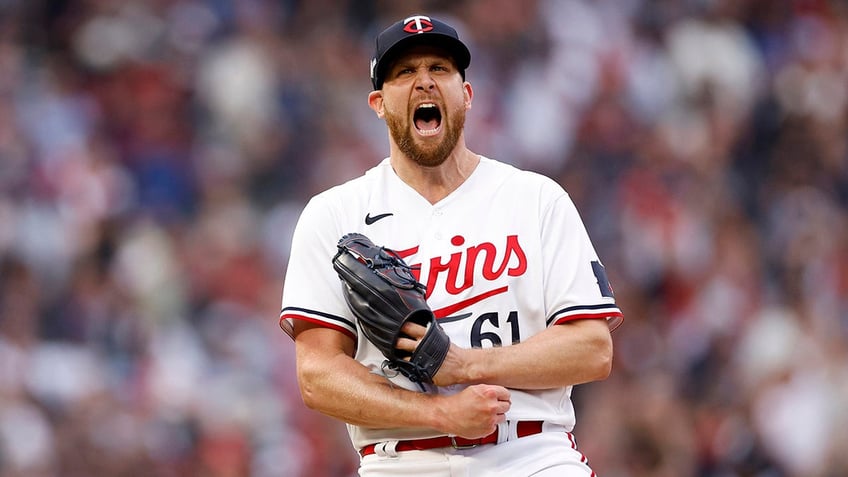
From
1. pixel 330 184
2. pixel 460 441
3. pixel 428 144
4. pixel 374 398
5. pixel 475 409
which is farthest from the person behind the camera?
pixel 330 184

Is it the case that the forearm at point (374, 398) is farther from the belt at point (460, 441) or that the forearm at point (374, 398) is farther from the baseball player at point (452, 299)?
the belt at point (460, 441)

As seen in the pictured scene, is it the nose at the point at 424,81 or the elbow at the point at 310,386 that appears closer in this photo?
the elbow at the point at 310,386

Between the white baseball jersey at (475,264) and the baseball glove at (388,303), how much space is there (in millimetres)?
178

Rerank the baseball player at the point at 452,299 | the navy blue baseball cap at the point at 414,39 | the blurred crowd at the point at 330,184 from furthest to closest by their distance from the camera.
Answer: the blurred crowd at the point at 330,184, the navy blue baseball cap at the point at 414,39, the baseball player at the point at 452,299

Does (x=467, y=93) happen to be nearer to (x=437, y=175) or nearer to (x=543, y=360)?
(x=437, y=175)

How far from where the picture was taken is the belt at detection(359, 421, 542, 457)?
11.6 feet

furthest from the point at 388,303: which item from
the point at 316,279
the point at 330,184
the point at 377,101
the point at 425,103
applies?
the point at 330,184

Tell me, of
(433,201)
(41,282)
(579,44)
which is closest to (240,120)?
(41,282)

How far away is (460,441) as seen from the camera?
11.6 feet

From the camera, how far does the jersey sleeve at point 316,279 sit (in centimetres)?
362

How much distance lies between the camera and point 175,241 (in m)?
8.75

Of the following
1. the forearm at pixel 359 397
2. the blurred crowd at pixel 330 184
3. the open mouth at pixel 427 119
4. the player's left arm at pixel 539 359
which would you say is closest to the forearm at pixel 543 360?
the player's left arm at pixel 539 359

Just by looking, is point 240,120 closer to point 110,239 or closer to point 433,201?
point 110,239

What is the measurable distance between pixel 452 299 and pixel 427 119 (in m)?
0.54
